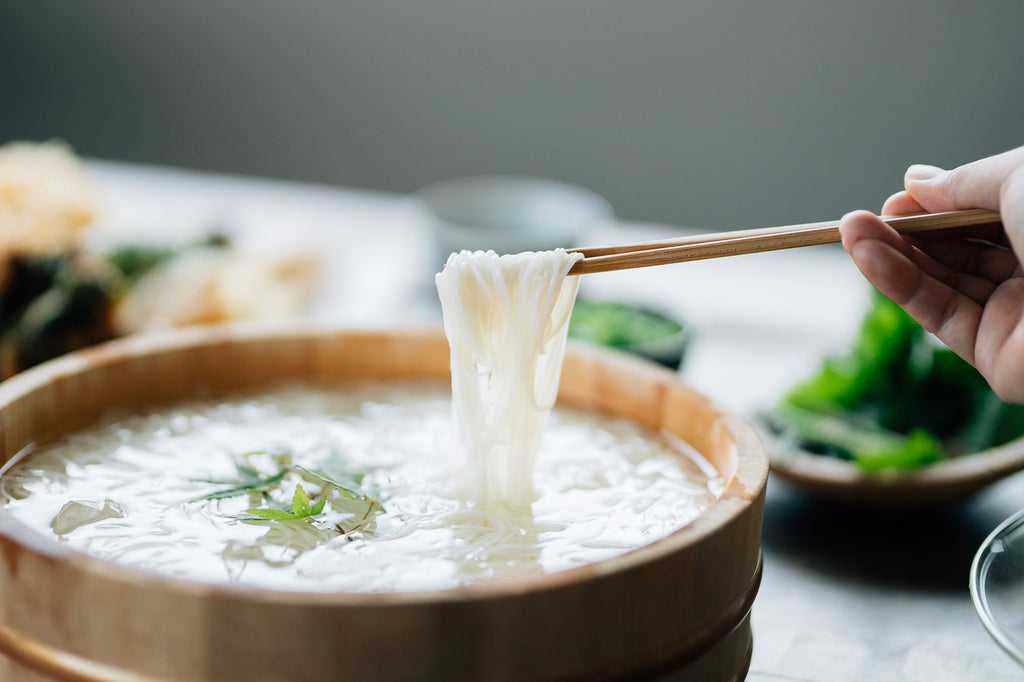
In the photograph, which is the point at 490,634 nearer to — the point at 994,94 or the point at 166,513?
the point at 166,513

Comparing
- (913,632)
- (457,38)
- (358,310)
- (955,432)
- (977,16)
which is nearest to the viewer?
(913,632)

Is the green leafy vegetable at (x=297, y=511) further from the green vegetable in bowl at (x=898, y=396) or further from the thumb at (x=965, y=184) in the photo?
the green vegetable in bowl at (x=898, y=396)

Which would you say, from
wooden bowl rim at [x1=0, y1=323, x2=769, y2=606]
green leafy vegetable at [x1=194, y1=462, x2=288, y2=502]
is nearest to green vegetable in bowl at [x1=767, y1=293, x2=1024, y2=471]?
wooden bowl rim at [x1=0, y1=323, x2=769, y2=606]

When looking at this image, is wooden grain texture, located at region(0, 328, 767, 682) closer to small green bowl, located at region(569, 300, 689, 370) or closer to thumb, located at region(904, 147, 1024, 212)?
thumb, located at region(904, 147, 1024, 212)

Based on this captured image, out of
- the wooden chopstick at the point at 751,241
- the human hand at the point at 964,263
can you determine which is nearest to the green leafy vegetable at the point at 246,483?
the wooden chopstick at the point at 751,241

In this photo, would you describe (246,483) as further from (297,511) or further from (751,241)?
(751,241)

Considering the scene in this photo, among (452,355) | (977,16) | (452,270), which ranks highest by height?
(977,16)

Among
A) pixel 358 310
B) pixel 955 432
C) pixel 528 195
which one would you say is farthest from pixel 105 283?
pixel 955 432
